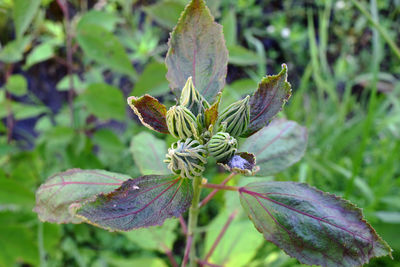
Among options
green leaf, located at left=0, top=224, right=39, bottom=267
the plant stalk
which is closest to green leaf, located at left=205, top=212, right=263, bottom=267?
the plant stalk

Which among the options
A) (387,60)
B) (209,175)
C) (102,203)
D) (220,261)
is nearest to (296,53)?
(387,60)

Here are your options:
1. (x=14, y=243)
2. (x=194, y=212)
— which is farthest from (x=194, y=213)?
(x=14, y=243)

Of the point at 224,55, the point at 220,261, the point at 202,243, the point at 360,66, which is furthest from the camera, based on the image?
the point at 360,66

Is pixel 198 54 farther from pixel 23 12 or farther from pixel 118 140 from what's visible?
pixel 118 140

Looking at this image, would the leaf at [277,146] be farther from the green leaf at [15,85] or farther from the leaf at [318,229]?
the green leaf at [15,85]

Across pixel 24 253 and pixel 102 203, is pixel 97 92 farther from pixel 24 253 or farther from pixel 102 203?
pixel 102 203
